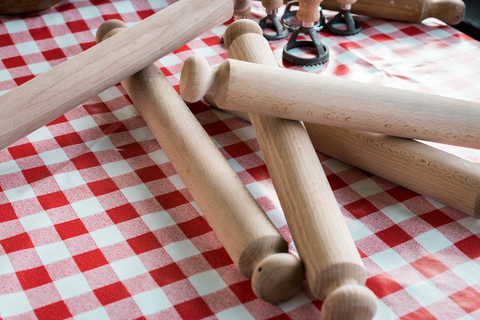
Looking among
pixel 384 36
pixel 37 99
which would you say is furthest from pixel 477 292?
pixel 384 36

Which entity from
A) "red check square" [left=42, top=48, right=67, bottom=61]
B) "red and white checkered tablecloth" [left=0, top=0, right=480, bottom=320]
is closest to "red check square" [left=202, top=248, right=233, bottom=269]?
"red and white checkered tablecloth" [left=0, top=0, right=480, bottom=320]

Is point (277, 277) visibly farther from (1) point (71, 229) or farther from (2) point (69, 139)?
(2) point (69, 139)

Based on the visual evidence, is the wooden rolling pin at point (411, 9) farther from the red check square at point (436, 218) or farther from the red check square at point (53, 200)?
the red check square at point (53, 200)

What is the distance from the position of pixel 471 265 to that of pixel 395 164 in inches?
6.6

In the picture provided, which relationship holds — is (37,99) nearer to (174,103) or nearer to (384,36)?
(174,103)

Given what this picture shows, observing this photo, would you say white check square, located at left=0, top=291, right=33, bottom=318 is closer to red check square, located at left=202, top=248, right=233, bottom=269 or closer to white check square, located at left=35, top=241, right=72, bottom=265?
white check square, located at left=35, top=241, right=72, bottom=265

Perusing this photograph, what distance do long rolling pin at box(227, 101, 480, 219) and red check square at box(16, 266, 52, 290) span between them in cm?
42

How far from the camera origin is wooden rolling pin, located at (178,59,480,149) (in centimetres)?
69

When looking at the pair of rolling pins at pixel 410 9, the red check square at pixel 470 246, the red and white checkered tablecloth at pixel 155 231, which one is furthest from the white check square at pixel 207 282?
the pair of rolling pins at pixel 410 9

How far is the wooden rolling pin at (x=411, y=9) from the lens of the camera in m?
1.21

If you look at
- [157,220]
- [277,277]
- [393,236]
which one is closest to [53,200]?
[157,220]

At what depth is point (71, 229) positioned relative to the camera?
0.73 m

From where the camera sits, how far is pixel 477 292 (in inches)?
25.9

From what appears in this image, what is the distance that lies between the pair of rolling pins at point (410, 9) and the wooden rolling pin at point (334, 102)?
53 cm
